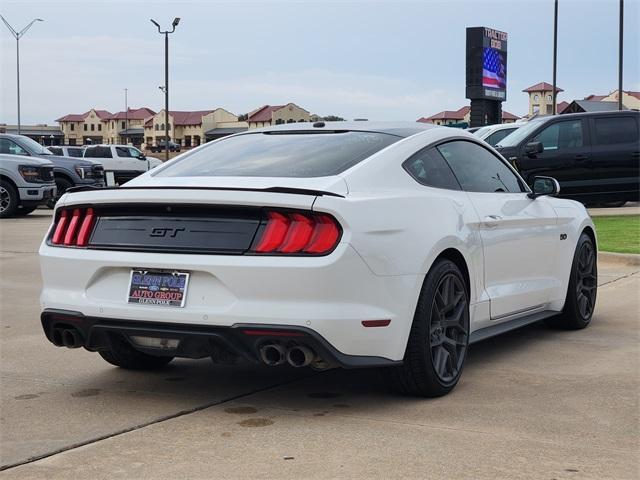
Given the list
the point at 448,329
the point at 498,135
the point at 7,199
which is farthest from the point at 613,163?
the point at 448,329

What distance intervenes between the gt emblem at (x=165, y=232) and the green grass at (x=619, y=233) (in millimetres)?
8308

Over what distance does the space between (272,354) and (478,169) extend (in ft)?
7.32

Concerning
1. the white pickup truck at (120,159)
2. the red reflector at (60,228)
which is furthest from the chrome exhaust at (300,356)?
the white pickup truck at (120,159)

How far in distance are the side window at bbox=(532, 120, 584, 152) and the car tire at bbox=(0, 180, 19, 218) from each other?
9.87 m

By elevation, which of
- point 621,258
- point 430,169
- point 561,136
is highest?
point 561,136

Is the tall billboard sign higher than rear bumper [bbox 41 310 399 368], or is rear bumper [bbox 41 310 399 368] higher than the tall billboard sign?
the tall billboard sign

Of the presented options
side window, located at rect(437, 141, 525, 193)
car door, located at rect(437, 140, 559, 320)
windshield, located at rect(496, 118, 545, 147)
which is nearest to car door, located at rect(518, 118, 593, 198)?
windshield, located at rect(496, 118, 545, 147)

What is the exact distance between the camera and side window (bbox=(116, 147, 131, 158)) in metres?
37.0

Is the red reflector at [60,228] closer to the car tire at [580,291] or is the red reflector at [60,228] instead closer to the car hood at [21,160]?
the car tire at [580,291]

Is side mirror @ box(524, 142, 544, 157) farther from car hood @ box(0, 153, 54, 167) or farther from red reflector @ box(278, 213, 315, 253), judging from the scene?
red reflector @ box(278, 213, 315, 253)

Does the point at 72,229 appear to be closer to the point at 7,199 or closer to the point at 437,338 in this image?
the point at 437,338

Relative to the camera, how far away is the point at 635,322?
308 inches

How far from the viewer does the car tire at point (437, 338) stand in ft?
16.5

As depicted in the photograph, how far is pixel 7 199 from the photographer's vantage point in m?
19.5
